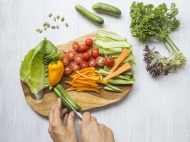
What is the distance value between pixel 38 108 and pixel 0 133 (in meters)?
0.51

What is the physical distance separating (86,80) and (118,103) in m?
0.43

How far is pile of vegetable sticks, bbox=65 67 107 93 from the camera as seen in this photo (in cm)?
284

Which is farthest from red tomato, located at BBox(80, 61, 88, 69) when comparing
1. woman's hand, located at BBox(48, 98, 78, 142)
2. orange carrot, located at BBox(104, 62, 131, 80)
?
woman's hand, located at BBox(48, 98, 78, 142)

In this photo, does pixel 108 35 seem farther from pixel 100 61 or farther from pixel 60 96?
pixel 60 96

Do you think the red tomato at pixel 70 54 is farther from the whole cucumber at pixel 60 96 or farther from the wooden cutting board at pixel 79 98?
the whole cucumber at pixel 60 96

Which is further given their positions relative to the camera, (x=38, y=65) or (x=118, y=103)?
(x=118, y=103)

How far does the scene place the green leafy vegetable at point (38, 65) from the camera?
2.73 metres

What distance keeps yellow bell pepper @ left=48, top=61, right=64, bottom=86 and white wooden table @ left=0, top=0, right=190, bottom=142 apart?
0.37m

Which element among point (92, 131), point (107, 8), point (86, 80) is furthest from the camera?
point (107, 8)

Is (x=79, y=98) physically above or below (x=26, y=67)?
below

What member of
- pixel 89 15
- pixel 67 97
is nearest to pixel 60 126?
pixel 67 97

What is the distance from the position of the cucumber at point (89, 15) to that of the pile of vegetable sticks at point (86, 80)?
50cm

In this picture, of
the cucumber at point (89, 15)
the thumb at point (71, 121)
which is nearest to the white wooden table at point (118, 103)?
the cucumber at point (89, 15)

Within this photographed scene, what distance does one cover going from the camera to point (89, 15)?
9.74 ft
